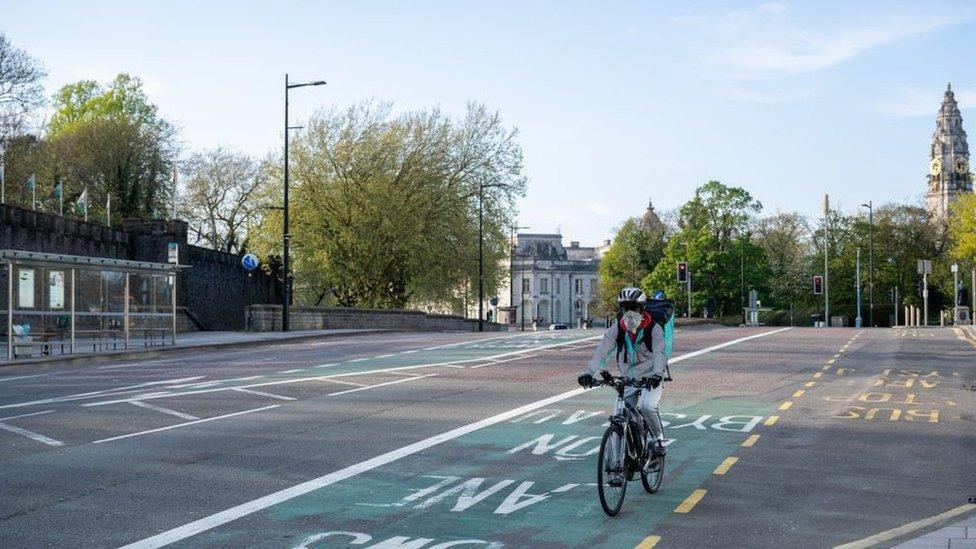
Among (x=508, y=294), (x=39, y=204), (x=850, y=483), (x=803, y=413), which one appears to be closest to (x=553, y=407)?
(x=803, y=413)

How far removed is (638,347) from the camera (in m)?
10.4

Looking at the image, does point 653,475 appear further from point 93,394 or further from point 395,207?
point 395,207

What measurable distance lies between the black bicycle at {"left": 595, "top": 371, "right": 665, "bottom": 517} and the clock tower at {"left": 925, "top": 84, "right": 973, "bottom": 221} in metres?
176

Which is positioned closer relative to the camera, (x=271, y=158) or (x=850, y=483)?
(x=850, y=483)

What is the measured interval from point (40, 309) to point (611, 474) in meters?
25.0

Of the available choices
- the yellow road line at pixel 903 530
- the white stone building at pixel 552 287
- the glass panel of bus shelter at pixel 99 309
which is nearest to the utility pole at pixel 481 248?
the glass panel of bus shelter at pixel 99 309

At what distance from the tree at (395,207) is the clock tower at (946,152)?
126 m

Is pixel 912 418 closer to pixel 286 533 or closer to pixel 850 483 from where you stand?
pixel 850 483

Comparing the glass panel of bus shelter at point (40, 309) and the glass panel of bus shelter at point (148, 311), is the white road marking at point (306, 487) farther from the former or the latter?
the glass panel of bus shelter at point (148, 311)

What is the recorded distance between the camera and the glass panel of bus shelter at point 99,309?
32.6 m

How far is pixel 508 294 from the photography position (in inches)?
7313

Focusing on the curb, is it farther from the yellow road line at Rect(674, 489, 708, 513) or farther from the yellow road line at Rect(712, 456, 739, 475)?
the yellow road line at Rect(674, 489, 708, 513)

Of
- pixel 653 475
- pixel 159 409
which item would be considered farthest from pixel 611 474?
pixel 159 409

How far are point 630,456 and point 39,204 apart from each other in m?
61.7
